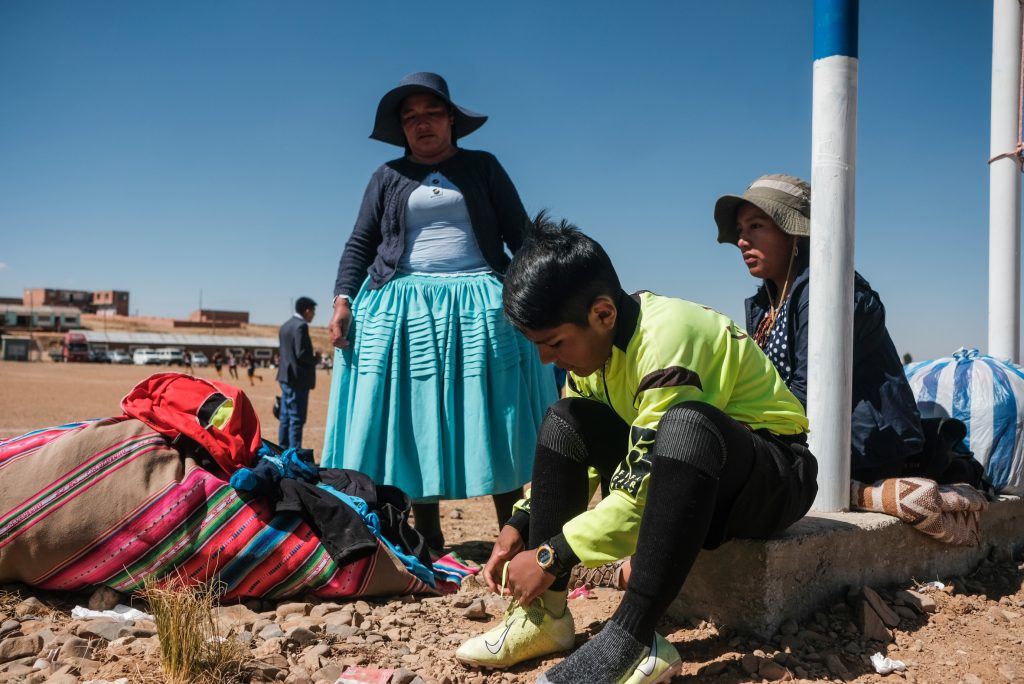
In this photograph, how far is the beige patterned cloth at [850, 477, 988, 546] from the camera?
2.64m

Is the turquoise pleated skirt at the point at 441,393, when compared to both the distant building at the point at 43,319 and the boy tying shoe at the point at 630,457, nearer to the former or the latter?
the boy tying shoe at the point at 630,457

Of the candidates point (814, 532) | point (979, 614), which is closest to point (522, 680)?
point (814, 532)

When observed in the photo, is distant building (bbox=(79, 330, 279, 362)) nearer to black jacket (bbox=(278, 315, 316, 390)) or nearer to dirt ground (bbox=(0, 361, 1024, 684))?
black jacket (bbox=(278, 315, 316, 390))

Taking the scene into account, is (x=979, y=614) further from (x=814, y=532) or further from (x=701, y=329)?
(x=701, y=329)

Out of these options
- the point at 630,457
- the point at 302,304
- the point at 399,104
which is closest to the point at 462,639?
the point at 630,457

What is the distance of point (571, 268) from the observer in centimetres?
200

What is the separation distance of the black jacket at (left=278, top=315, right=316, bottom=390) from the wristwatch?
19.9 ft

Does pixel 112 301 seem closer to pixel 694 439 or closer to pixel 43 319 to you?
pixel 43 319

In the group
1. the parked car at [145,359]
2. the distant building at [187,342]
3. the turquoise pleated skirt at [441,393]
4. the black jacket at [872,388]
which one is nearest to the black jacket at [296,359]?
the turquoise pleated skirt at [441,393]

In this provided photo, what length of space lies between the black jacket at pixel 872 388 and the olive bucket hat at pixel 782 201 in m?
0.17

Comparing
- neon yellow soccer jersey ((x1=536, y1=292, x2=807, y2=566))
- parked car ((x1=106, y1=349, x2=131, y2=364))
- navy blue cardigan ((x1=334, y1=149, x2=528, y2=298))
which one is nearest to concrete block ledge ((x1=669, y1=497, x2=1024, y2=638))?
neon yellow soccer jersey ((x1=536, y1=292, x2=807, y2=566))

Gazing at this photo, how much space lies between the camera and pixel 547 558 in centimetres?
197

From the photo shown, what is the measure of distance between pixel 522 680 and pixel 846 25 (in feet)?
7.41

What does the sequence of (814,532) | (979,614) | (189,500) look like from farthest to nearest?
(189,500), (979,614), (814,532)
